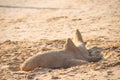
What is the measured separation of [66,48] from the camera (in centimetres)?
738

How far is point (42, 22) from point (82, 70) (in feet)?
21.2

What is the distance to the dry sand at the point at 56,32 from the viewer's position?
6.33 meters

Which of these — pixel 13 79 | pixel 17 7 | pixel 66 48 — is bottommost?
pixel 13 79

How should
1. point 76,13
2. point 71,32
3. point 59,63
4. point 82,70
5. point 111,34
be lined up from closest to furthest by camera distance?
point 82,70
point 59,63
point 111,34
point 71,32
point 76,13

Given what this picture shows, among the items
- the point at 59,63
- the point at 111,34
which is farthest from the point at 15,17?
the point at 59,63

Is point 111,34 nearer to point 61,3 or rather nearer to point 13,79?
point 13,79

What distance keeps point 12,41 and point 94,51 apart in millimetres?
2945

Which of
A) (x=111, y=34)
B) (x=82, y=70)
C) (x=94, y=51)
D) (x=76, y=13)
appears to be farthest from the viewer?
(x=76, y=13)

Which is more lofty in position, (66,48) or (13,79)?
(66,48)

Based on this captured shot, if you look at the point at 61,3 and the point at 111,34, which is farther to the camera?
the point at 61,3

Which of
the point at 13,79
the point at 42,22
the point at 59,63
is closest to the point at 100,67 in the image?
the point at 59,63

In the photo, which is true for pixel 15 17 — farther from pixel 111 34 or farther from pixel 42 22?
pixel 111 34

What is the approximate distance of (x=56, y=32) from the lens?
35.3 ft

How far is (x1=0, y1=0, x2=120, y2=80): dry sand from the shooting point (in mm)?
6328
